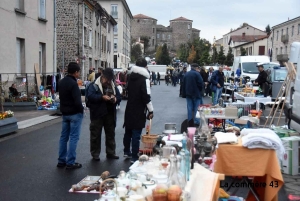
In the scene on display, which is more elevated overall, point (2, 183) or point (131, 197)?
point (131, 197)

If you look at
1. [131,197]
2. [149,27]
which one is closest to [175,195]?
[131,197]

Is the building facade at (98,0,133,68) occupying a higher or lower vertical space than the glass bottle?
higher

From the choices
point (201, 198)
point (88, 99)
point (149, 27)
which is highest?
point (149, 27)

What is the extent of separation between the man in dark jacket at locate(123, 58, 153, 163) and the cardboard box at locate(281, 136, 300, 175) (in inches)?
104

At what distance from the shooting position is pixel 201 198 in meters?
4.00

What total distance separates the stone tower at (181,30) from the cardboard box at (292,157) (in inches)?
5397

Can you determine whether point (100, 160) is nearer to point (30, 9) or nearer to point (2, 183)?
point (2, 183)

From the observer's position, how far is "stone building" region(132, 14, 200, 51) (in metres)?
142

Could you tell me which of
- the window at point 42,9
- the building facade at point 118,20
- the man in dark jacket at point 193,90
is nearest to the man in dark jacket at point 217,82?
the man in dark jacket at point 193,90

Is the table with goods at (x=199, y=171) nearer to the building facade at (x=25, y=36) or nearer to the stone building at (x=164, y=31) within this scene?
the building facade at (x=25, y=36)

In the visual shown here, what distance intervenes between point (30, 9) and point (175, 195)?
1973 cm

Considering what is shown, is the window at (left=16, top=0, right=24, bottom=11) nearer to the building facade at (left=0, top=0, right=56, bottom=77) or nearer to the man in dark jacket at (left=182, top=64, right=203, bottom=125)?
the building facade at (left=0, top=0, right=56, bottom=77)

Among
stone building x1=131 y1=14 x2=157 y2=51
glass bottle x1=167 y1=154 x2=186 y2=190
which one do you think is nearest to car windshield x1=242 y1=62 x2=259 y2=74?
glass bottle x1=167 y1=154 x2=186 y2=190

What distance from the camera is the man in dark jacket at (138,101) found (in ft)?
25.9
